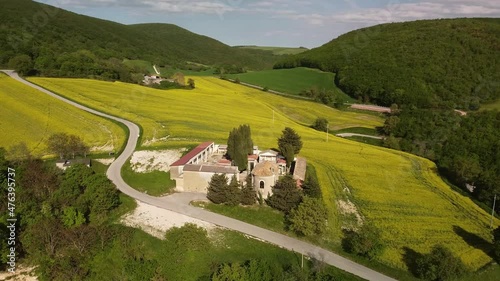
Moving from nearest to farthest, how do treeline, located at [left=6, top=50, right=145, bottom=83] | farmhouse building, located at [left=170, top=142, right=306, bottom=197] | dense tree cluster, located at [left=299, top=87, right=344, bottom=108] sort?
farmhouse building, located at [left=170, top=142, right=306, bottom=197] → treeline, located at [left=6, top=50, right=145, bottom=83] → dense tree cluster, located at [left=299, top=87, right=344, bottom=108]

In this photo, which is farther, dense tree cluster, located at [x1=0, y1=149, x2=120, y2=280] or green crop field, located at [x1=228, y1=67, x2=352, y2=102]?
green crop field, located at [x1=228, y1=67, x2=352, y2=102]

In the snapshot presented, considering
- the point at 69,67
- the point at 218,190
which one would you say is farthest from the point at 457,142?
the point at 69,67

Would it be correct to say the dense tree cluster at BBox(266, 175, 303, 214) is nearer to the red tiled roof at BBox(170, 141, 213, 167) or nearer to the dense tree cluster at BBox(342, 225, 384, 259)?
the dense tree cluster at BBox(342, 225, 384, 259)

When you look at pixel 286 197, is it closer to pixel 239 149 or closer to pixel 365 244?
pixel 365 244

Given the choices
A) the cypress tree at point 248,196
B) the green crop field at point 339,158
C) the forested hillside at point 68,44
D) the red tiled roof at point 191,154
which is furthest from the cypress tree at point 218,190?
the forested hillside at point 68,44

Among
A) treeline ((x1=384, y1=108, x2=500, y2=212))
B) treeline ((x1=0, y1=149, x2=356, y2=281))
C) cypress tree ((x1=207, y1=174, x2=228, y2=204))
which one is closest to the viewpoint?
treeline ((x1=0, y1=149, x2=356, y2=281))

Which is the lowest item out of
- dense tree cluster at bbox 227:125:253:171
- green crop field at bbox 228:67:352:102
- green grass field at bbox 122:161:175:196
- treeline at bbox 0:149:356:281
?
treeline at bbox 0:149:356:281

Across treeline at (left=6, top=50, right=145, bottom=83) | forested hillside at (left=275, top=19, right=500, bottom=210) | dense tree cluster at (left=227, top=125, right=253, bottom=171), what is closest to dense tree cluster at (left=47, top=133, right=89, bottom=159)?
dense tree cluster at (left=227, top=125, right=253, bottom=171)

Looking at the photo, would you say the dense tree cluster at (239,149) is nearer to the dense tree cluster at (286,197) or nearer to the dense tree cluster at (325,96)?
the dense tree cluster at (286,197)

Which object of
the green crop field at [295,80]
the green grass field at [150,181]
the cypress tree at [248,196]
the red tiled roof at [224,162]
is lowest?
the green grass field at [150,181]
